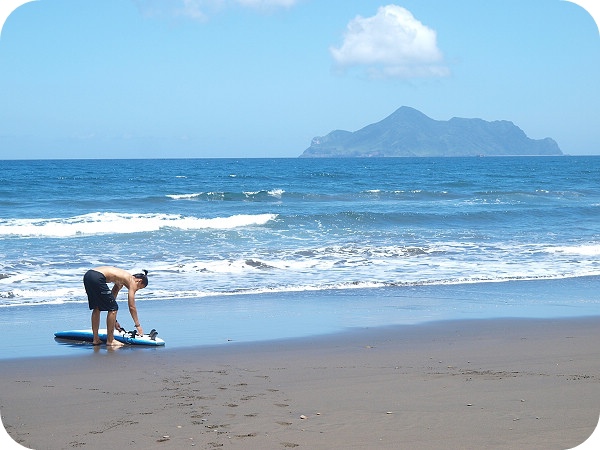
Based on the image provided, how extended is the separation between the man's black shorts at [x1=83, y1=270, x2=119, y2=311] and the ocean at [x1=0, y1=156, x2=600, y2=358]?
649 mm

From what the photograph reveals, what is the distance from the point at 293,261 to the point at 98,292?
7.00 metres

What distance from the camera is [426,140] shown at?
117 meters

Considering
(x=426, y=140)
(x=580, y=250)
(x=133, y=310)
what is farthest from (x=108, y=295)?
(x=426, y=140)

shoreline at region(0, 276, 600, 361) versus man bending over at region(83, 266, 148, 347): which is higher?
man bending over at region(83, 266, 148, 347)

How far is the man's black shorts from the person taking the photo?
8414 millimetres

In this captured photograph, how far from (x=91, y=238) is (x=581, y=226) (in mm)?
14655

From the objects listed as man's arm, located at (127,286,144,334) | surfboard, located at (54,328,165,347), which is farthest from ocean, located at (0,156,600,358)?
man's arm, located at (127,286,144,334)

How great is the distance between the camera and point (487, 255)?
1617 centimetres

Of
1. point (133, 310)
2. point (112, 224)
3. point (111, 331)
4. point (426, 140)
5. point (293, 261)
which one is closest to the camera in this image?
point (111, 331)

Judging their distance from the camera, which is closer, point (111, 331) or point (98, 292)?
point (111, 331)

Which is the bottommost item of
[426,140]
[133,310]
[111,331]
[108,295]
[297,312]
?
[297,312]

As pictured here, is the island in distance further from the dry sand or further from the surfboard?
the dry sand

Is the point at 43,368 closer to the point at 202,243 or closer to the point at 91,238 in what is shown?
the point at 202,243

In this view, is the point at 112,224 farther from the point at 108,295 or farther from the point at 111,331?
the point at 111,331
